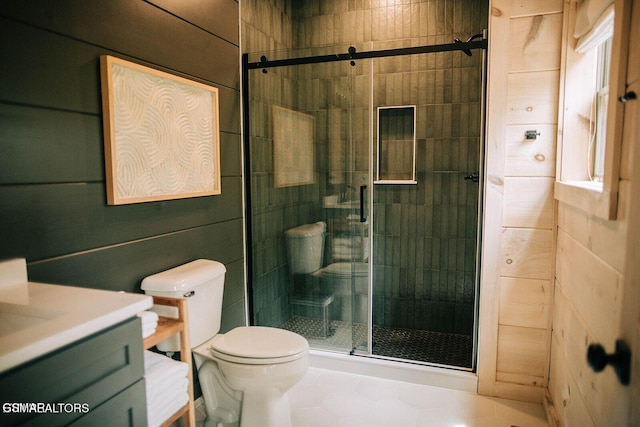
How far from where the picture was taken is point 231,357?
6.08ft

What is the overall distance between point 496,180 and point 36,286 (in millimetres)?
2112

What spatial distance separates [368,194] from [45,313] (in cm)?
187

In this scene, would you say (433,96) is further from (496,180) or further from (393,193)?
(496,180)

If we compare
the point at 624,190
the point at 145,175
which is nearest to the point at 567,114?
the point at 624,190

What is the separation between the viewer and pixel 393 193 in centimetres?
323

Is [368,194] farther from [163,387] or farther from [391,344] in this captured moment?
[163,387]

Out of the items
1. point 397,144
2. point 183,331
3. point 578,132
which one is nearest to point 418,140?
point 397,144

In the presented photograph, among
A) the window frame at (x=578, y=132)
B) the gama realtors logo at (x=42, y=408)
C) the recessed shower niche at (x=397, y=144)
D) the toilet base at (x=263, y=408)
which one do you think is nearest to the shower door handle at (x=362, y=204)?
the recessed shower niche at (x=397, y=144)

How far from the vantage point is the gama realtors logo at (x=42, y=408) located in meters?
0.82

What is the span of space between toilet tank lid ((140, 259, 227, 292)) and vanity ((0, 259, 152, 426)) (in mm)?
500

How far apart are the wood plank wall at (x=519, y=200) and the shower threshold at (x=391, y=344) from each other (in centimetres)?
31

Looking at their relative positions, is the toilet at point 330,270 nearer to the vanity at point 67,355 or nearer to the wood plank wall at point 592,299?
the wood plank wall at point 592,299

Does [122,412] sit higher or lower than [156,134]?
lower

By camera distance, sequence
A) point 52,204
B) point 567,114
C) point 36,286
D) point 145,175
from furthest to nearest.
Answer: point 567,114 < point 145,175 < point 52,204 < point 36,286
